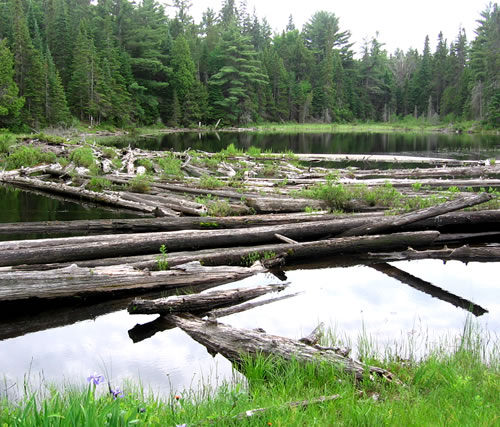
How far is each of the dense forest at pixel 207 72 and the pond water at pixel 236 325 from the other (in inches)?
1557

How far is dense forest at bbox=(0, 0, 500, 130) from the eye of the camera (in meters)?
50.9

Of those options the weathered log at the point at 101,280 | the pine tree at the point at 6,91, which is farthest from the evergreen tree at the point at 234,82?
the weathered log at the point at 101,280

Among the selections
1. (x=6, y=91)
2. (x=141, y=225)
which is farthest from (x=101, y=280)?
(x=6, y=91)

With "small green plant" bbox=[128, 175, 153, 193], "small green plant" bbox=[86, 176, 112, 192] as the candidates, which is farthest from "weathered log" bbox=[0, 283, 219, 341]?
"small green plant" bbox=[86, 176, 112, 192]

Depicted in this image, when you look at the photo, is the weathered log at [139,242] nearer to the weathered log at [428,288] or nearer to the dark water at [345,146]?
the weathered log at [428,288]

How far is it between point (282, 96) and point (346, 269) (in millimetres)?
83932

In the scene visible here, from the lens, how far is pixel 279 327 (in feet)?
22.0

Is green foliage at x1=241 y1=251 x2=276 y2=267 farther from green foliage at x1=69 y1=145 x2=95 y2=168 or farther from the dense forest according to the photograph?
the dense forest

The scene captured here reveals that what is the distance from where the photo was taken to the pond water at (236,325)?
5.56 metres

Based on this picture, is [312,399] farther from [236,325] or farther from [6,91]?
[6,91]

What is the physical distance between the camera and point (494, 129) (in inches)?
2628

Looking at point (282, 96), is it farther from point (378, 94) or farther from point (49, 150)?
point (49, 150)

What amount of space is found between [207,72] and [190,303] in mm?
83340

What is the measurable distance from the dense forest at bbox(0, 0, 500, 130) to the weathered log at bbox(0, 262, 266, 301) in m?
39.0
